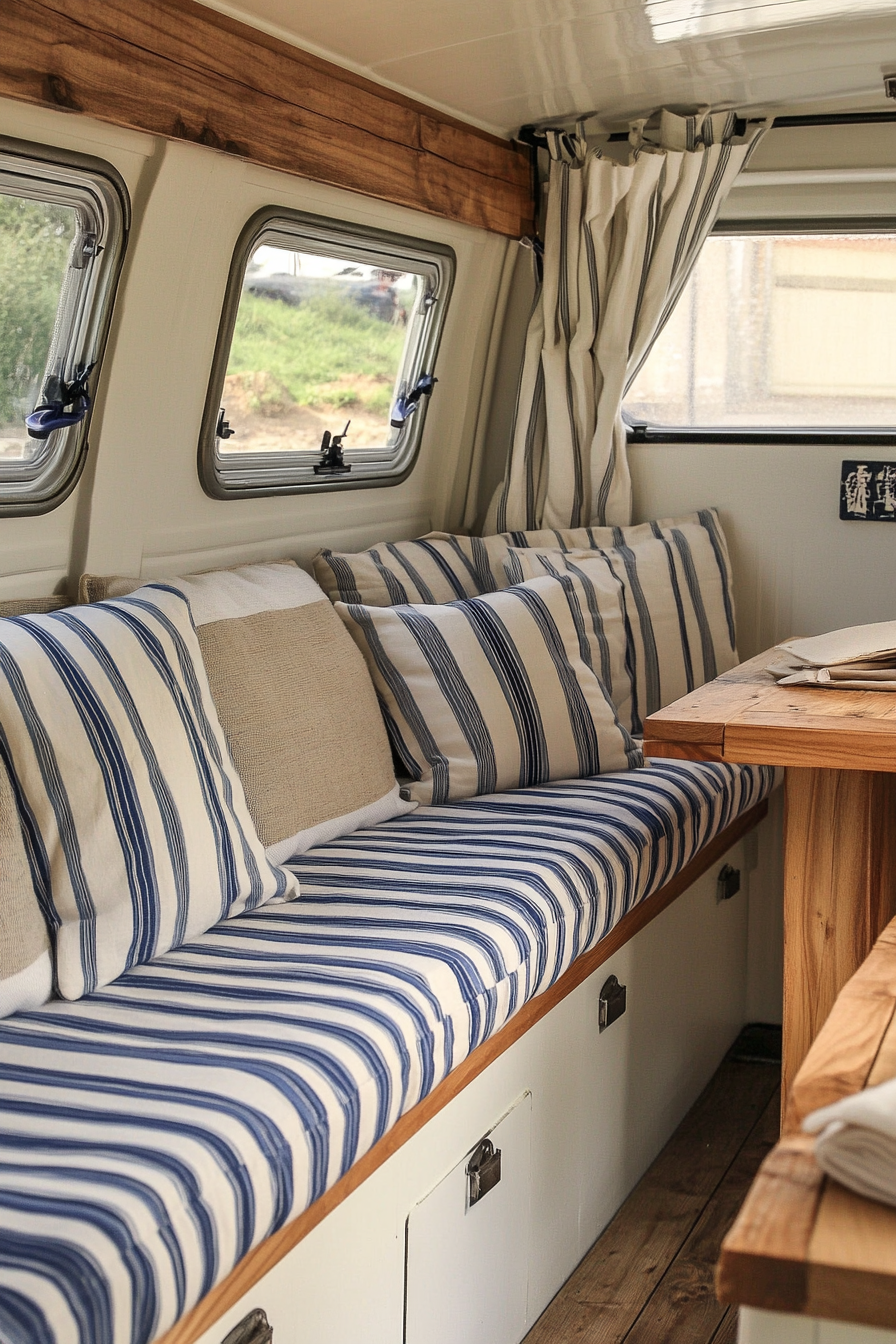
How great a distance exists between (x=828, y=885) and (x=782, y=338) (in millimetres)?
1667

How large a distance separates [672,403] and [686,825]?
4.44 feet

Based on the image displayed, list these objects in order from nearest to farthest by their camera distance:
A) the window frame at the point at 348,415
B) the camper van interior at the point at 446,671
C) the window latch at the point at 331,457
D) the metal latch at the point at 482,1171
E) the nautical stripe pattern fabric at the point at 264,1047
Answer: the nautical stripe pattern fabric at the point at 264,1047 < the camper van interior at the point at 446,671 < the metal latch at the point at 482,1171 < the window frame at the point at 348,415 < the window latch at the point at 331,457

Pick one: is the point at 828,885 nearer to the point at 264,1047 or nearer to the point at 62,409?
the point at 264,1047

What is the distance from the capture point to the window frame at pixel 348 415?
263cm

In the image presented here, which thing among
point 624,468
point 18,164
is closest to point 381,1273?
point 18,164

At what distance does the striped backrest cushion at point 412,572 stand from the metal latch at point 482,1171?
1267 millimetres

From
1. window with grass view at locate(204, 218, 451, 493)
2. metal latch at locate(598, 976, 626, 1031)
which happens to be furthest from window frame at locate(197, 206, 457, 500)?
metal latch at locate(598, 976, 626, 1031)

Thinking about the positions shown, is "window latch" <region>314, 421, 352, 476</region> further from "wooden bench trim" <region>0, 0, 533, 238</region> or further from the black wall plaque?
the black wall plaque

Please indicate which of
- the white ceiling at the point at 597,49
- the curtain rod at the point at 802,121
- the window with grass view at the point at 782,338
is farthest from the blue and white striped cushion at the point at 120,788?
the window with grass view at the point at 782,338

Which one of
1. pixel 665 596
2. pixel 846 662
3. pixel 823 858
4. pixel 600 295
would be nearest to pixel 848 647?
pixel 846 662

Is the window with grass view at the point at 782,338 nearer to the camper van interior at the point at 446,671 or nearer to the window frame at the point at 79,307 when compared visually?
the camper van interior at the point at 446,671

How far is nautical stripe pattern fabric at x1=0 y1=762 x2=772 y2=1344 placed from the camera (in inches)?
47.4

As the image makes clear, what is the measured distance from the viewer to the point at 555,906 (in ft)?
7.05

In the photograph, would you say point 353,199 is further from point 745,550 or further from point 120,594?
Answer: point 745,550
